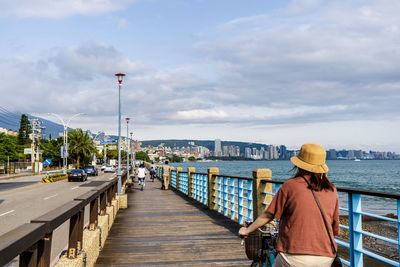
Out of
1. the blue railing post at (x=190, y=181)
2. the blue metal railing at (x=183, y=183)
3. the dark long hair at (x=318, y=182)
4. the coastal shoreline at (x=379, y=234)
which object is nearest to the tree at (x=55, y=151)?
the blue metal railing at (x=183, y=183)

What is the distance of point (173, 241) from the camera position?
8.26 m

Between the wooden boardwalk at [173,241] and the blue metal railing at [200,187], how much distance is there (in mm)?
2624

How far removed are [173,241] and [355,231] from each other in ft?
14.6

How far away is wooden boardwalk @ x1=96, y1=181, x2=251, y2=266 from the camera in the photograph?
661 cm

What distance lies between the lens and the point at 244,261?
6.55 m

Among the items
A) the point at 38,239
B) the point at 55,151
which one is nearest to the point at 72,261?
the point at 38,239

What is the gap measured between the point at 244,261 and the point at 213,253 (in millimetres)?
779

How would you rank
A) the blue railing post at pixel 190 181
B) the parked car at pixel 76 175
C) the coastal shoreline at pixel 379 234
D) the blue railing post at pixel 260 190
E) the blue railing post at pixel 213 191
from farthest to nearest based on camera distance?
the parked car at pixel 76 175, the blue railing post at pixel 190 181, the coastal shoreline at pixel 379 234, the blue railing post at pixel 213 191, the blue railing post at pixel 260 190

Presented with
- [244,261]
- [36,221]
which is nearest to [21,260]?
[36,221]

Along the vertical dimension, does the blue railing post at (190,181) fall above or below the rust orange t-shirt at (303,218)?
below

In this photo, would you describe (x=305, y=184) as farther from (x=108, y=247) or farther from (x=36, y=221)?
(x=108, y=247)

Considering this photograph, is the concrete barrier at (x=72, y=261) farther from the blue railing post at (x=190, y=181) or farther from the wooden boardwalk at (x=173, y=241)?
the blue railing post at (x=190, y=181)

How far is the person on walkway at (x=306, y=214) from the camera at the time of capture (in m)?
2.92

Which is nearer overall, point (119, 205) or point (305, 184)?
point (305, 184)
